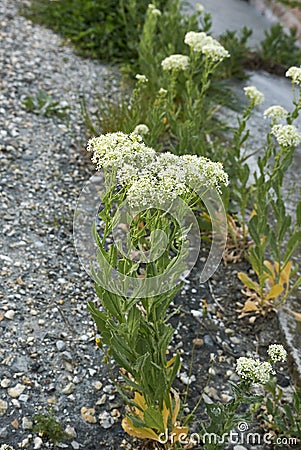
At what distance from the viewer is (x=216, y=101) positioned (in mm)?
4379

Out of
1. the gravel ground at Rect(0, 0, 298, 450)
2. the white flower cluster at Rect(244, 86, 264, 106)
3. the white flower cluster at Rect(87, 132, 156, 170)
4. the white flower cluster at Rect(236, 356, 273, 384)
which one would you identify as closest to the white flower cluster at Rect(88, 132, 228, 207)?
the white flower cluster at Rect(87, 132, 156, 170)

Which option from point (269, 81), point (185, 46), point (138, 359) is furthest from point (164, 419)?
point (269, 81)

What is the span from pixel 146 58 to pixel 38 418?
2860mm

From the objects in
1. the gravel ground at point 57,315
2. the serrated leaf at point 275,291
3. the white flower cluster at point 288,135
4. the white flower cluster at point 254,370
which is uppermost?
the white flower cluster at point 288,135

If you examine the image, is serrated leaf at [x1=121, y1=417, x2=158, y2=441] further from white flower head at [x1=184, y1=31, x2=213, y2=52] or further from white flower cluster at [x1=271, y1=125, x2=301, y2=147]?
white flower head at [x1=184, y1=31, x2=213, y2=52]

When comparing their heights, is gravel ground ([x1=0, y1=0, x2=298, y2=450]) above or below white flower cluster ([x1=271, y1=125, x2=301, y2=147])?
below

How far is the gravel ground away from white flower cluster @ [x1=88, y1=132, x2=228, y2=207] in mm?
1030

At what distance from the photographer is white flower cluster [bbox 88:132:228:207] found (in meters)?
1.66

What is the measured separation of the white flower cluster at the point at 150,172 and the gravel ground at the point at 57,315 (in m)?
1.03

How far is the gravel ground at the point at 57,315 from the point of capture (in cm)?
235

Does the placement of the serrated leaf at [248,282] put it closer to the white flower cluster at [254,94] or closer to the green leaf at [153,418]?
the white flower cluster at [254,94]

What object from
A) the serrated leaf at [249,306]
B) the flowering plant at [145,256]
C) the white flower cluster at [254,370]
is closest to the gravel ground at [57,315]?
the serrated leaf at [249,306]

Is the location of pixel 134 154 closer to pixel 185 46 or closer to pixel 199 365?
pixel 199 365

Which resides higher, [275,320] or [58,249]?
[275,320]
